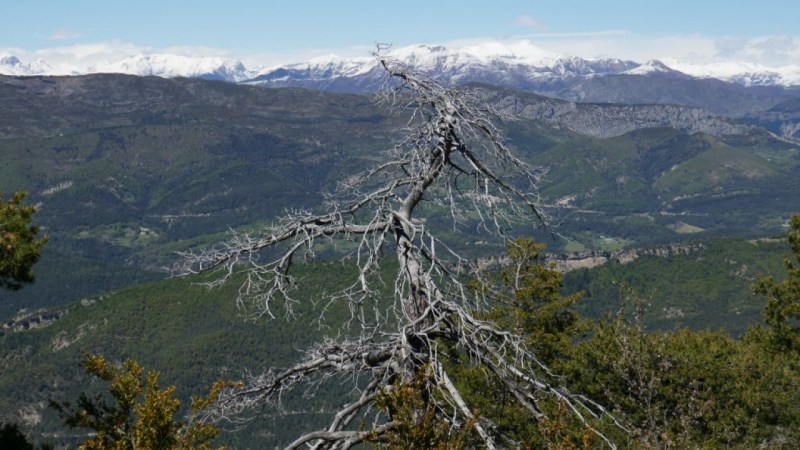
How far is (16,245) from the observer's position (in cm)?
1997

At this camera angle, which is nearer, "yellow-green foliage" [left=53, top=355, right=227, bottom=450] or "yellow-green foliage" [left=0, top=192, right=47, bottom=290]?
"yellow-green foliage" [left=53, top=355, right=227, bottom=450]

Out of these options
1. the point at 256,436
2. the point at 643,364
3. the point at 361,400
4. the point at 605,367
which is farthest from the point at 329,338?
the point at 256,436

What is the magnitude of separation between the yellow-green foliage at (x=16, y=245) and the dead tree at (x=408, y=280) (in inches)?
490

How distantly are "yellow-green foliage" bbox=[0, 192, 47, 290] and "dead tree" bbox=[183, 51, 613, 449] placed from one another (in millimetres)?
12456

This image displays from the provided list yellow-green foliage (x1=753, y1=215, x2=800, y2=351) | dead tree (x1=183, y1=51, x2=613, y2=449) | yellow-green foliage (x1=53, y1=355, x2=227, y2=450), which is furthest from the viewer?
yellow-green foliage (x1=753, y1=215, x2=800, y2=351)

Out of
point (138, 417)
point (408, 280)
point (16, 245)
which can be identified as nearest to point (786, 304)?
point (16, 245)

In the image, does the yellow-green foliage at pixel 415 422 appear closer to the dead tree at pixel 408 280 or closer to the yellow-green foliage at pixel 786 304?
the dead tree at pixel 408 280

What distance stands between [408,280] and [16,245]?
15260mm

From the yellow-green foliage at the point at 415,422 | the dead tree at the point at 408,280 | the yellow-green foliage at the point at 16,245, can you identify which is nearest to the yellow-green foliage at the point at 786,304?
the yellow-green foliage at the point at 16,245

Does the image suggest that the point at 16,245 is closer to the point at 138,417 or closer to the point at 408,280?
the point at 138,417

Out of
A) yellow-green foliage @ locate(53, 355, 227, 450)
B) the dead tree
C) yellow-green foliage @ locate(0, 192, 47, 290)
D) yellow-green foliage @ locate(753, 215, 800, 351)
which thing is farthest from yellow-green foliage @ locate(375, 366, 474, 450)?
yellow-green foliage @ locate(753, 215, 800, 351)

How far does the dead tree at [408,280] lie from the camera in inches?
314

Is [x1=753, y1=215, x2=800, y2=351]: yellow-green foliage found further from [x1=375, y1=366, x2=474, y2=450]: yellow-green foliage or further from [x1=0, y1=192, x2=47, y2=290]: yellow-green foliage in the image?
[x1=375, y1=366, x2=474, y2=450]: yellow-green foliage

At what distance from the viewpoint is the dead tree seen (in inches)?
314
